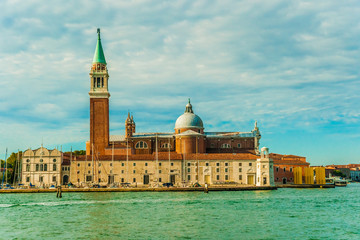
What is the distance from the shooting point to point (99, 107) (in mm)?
66375

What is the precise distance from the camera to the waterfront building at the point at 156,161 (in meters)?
62.2

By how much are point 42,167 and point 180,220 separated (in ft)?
131

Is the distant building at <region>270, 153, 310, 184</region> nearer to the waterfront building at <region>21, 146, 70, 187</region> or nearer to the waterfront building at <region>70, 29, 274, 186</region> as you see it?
the waterfront building at <region>70, 29, 274, 186</region>

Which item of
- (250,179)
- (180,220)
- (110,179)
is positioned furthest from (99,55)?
(180,220)

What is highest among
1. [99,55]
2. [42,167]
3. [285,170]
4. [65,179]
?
[99,55]

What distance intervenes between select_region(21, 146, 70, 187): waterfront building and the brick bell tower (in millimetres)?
5169

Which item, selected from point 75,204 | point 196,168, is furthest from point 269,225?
point 196,168

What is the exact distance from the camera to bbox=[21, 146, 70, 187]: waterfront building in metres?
62.9

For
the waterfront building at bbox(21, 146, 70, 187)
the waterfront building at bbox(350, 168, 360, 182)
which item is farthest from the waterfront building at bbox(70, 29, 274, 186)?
the waterfront building at bbox(350, 168, 360, 182)

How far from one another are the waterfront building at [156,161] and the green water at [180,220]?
76.3 feet

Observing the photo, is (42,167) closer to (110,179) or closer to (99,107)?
(110,179)

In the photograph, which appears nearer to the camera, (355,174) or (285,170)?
(285,170)

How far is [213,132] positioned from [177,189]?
18.9 m

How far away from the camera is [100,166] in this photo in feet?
206
